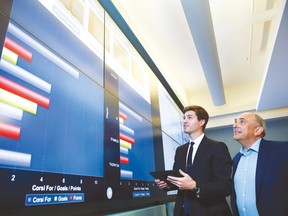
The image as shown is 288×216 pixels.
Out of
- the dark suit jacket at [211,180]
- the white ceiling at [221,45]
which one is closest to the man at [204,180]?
the dark suit jacket at [211,180]

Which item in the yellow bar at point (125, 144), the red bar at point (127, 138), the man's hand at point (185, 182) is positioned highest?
the red bar at point (127, 138)

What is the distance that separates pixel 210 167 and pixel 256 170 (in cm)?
49

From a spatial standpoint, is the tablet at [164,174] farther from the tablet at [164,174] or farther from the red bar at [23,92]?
the red bar at [23,92]

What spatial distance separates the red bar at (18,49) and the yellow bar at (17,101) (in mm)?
186

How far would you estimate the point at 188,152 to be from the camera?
1.59 meters

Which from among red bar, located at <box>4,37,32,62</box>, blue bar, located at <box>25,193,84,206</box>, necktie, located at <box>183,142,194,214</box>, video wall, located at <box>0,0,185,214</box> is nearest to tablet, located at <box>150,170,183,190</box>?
necktie, located at <box>183,142,194,214</box>

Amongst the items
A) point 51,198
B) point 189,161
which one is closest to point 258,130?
point 189,161

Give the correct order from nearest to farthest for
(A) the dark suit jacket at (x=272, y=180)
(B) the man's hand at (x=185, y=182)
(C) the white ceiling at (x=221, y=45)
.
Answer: (B) the man's hand at (x=185, y=182), (A) the dark suit jacket at (x=272, y=180), (C) the white ceiling at (x=221, y=45)

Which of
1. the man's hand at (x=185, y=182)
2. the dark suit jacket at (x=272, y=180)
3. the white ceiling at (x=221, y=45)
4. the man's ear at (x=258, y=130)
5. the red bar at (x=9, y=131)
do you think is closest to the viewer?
the red bar at (x=9, y=131)

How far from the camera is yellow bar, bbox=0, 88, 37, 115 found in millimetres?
816

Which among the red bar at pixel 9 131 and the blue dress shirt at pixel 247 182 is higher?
the red bar at pixel 9 131

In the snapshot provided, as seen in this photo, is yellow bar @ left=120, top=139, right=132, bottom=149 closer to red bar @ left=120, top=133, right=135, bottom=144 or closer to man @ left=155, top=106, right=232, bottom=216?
red bar @ left=120, top=133, right=135, bottom=144

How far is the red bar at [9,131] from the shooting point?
78cm

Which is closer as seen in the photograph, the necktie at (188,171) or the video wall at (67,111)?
the video wall at (67,111)
